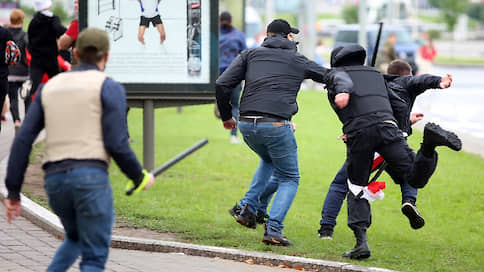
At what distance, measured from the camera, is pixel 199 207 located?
9.54 m

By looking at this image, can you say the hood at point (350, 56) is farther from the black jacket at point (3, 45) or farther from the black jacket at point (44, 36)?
the black jacket at point (44, 36)

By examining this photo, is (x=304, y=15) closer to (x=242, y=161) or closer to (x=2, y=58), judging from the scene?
(x=242, y=161)

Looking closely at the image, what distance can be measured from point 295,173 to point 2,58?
3.75 m

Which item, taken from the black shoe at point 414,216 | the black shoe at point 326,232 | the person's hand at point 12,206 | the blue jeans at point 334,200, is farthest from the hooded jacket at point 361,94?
the person's hand at point 12,206

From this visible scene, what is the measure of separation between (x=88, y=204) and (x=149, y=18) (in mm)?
6405

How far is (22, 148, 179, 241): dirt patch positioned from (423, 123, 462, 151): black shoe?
224 centimetres

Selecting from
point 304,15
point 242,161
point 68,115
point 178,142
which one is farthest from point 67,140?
point 304,15

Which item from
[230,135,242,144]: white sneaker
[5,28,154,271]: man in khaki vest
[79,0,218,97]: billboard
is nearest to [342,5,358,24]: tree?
[230,135,242,144]: white sneaker

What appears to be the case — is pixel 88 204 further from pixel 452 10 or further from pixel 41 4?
pixel 452 10

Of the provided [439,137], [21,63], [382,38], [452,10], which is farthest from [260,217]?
[452,10]

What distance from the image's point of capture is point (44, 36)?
12.2m

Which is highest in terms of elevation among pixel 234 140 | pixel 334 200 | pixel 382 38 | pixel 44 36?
pixel 44 36

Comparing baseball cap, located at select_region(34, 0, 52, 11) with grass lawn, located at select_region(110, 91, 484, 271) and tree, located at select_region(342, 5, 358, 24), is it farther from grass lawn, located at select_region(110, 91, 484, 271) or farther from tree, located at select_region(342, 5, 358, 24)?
tree, located at select_region(342, 5, 358, 24)

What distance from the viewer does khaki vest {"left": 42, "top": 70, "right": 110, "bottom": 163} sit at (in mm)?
4961
